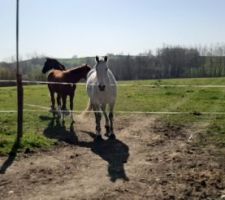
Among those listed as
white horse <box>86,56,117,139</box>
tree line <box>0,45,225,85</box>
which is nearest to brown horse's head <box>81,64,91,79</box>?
white horse <box>86,56,117,139</box>

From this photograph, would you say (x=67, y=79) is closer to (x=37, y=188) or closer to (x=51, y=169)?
(x=51, y=169)

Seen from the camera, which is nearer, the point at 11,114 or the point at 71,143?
the point at 71,143

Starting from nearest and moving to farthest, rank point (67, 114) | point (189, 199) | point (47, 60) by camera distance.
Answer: point (189, 199), point (67, 114), point (47, 60)

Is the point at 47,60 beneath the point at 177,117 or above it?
above

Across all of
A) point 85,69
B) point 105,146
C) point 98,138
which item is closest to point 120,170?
point 105,146

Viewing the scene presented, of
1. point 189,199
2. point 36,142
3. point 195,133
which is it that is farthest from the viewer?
point 195,133

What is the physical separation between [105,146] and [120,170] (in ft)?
7.01

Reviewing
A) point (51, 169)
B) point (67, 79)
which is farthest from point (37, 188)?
point (67, 79)

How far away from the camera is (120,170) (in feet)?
23.4

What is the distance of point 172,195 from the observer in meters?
5.74

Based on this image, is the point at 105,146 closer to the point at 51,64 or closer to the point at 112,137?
the point at 112,137

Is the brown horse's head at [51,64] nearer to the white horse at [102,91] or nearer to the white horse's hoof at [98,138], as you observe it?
the white horse at [102,91]

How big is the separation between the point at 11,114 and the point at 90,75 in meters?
3.97

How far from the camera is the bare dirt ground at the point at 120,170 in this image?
5934 millimetres
